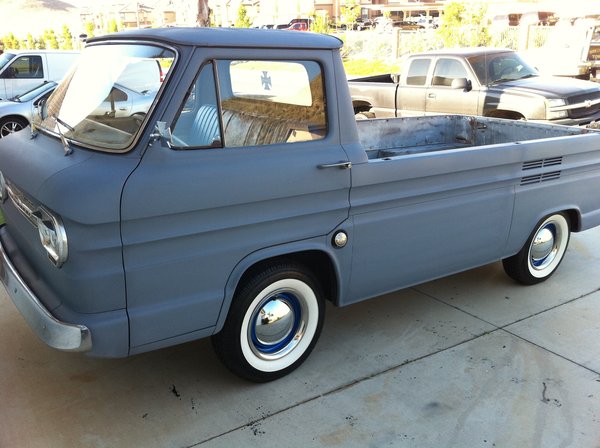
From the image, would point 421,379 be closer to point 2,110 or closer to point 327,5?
point 2,110

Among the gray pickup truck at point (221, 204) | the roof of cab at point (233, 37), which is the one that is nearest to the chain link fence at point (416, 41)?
the gray pickup truck at point (221, 204)

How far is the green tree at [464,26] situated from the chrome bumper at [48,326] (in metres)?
21.8

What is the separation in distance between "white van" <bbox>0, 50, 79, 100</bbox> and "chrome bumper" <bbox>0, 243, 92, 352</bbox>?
10.9 metres

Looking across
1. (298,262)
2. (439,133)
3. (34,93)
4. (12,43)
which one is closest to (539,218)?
(439,133)

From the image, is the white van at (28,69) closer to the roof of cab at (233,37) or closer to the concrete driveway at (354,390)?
the concrete driveway at (354,390)

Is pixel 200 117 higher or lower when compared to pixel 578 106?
higher

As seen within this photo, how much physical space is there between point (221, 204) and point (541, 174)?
2698 mm

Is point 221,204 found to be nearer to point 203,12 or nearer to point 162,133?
point 162,133

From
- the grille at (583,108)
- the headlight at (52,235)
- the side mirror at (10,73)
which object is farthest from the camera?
the side mirror at (10,73)

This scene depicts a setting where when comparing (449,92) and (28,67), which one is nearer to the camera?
(449,92)

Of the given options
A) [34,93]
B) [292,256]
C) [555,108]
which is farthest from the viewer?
[34,93]

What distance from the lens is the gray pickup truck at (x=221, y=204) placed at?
267cm

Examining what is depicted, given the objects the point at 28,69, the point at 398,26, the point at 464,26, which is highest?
the point at 464,26

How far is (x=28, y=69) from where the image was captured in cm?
1270
